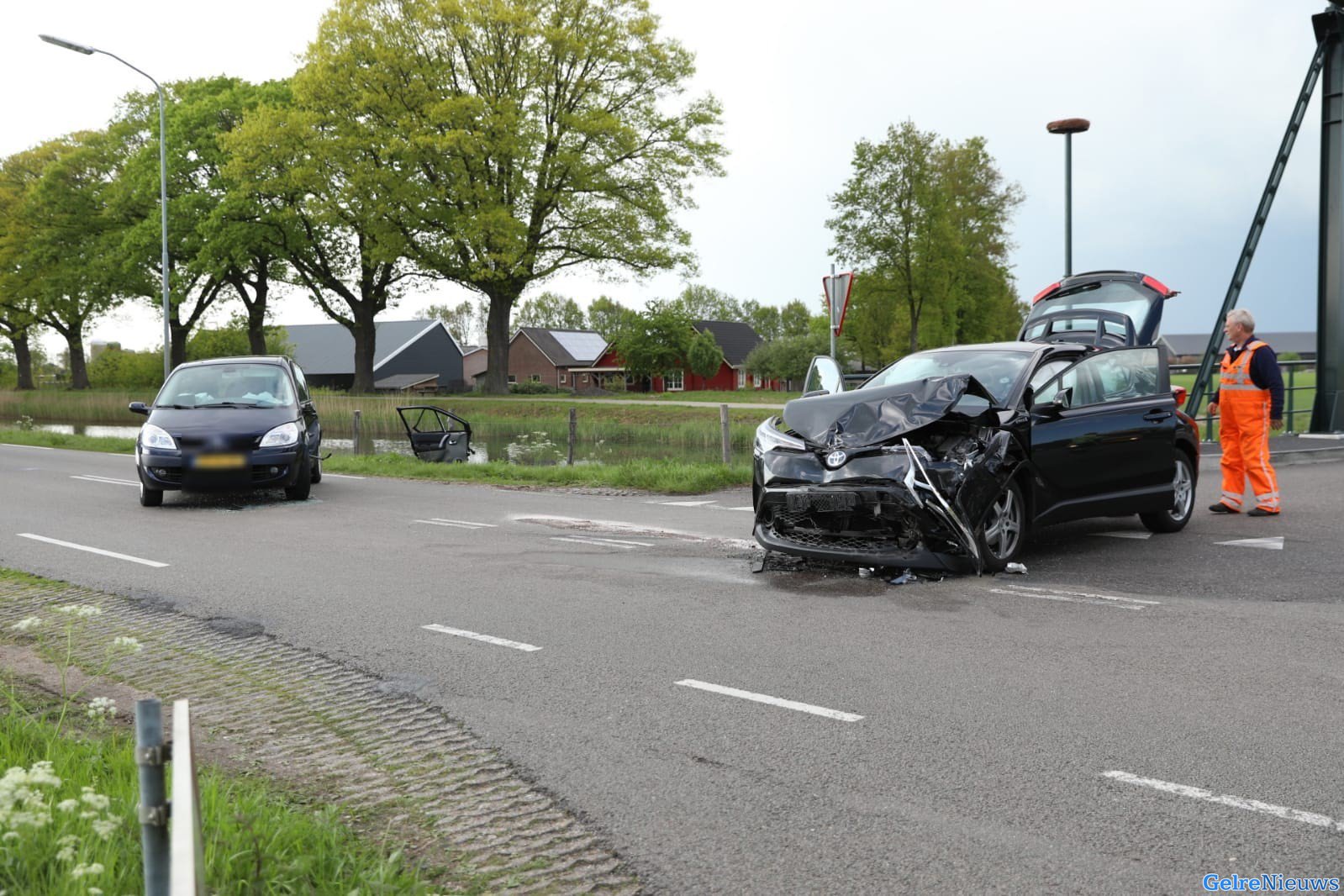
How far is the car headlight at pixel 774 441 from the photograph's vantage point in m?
7.75

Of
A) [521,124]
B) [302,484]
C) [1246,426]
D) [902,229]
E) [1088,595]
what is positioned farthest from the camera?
[902,229]

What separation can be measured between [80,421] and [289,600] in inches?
1802

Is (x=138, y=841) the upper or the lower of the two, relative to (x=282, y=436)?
lower

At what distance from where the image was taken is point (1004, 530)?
25.0 ft

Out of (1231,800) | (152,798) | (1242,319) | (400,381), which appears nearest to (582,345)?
(400,381)

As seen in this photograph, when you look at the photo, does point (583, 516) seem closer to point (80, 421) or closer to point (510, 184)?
point (510, 184)

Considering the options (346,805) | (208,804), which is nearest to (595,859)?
(346,805)

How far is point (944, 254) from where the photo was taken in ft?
164

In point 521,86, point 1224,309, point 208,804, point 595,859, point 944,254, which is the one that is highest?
point 521,86

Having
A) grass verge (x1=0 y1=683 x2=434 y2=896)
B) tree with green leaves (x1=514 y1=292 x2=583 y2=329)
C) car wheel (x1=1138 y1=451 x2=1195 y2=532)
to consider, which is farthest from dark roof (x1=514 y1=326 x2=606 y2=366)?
grass verge (x1=0 y1=683 x2=434 y2=896)

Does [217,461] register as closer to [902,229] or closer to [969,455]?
[969,455]

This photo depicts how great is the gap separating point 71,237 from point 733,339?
51.2 metres

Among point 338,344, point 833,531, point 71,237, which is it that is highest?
point 71,237

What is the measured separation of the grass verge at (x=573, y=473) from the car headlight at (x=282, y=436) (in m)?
3.92
